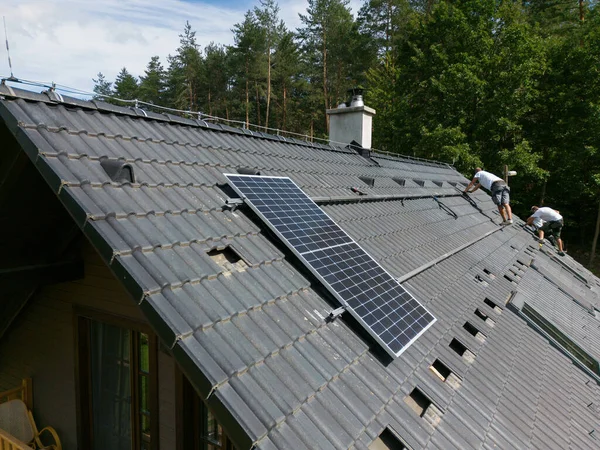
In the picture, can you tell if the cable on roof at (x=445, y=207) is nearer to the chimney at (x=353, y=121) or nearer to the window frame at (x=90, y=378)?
the chimney at (x=353, y=121)

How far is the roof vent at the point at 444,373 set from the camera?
3354mm

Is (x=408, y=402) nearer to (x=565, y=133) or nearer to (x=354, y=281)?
(x=354, y=281)

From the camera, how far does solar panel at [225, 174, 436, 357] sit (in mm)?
3154

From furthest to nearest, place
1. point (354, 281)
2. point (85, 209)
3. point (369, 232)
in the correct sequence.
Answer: point (369, 232), point (354, 281), point (85, 209)

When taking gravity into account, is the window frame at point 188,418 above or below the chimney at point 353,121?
below

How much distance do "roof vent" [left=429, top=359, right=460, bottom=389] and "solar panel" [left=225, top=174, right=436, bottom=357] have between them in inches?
12.4

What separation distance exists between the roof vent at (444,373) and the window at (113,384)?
2.55 metres

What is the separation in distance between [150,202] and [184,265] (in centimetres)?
63

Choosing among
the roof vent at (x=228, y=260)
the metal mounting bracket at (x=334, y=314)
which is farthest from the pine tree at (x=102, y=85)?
the metal mounting bracket at (x=334, y=314)

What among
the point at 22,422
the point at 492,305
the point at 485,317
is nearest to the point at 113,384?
the point at 22,422

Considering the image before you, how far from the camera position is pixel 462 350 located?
3947mm

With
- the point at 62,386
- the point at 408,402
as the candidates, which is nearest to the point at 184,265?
the point at 408,402

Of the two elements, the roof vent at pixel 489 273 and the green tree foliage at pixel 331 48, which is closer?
the roof vent at pixel 489 273

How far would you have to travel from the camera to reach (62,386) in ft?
14.0
